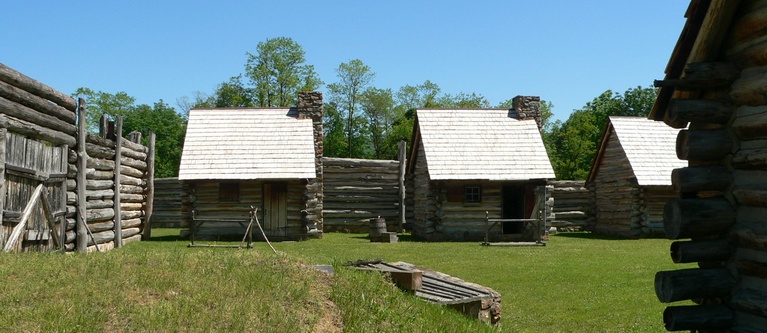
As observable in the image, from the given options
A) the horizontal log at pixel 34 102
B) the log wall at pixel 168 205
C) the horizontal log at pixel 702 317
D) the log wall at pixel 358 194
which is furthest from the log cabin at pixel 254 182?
the horizontal log at pixel 702 317

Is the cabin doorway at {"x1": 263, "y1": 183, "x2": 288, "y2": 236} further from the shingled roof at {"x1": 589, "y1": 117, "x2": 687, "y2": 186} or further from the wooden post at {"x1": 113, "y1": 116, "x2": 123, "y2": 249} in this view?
the shingled roof at {"x1": 589, "y1": 117, "x2": 687, "y2": 186}

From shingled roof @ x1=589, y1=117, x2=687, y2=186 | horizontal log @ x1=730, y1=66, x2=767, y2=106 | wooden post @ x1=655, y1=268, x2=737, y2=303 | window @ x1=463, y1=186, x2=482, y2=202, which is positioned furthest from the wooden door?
shingled roof @ x1=589, y1=117, x2=687, y2=186

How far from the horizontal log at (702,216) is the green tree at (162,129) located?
5124cm

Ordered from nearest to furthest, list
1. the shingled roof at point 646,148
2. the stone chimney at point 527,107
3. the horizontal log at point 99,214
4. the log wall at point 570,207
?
1. the horizontal log at point 99,214
2. the shingled roof at point 646,148
3. the stone chimney at point 527,107
4. the log wall at point 570,207

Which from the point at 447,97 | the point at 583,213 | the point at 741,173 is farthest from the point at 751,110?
the point at 447,97

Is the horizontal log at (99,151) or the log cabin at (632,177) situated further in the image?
the log cabin at (632,177)

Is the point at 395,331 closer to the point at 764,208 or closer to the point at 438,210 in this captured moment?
the point at 764,208

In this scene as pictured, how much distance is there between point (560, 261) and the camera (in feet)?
62.0

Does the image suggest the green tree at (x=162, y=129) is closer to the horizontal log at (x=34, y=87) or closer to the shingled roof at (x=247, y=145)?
the shingled roof at (x=247, y=145)

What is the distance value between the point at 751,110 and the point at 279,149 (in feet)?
71.8

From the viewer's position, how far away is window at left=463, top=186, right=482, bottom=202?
91.5ft

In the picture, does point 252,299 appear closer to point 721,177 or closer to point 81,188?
point 721,177

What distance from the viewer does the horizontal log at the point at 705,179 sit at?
6.99m

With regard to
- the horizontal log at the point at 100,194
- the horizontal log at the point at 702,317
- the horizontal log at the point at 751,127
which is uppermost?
the horizontal log at the point at 751,127
